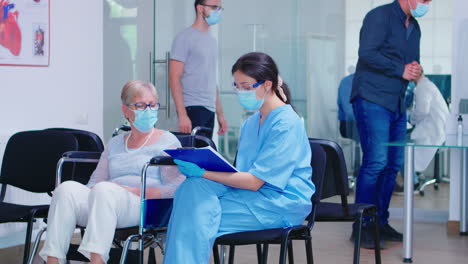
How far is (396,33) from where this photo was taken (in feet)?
16.4

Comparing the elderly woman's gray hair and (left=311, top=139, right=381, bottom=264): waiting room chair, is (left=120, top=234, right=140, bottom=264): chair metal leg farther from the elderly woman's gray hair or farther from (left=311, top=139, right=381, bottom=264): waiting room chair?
(left=311, top=139, right=381, bottom=264): waiting room chair

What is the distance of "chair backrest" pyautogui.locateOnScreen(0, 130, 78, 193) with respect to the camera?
4180 millimetres

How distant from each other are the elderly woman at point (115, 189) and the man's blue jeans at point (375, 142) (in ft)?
5.70

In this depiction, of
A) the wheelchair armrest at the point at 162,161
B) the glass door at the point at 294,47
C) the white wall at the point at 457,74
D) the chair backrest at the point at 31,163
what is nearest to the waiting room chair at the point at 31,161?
the chair backrest at the point at 31,163

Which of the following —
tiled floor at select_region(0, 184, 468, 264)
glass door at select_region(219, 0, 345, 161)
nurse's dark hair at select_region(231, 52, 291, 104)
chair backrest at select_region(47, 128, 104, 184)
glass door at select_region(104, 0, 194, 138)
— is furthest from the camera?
glass door at select_region(219, 0, 345, 161)

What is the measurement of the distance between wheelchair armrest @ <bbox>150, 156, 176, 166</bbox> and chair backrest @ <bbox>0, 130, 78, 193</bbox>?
1.06 meters

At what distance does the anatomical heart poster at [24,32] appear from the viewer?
4723 millimetres

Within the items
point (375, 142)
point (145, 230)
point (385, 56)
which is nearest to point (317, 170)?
point (145, 230)

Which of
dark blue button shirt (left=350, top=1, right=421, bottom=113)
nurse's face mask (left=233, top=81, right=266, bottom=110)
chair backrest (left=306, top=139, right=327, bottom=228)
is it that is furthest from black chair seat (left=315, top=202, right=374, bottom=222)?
dark blue button shirt (left=350, top=1, right=421, bottom=113)

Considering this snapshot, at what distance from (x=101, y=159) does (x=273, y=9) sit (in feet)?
9.17

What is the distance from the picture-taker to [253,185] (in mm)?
3051

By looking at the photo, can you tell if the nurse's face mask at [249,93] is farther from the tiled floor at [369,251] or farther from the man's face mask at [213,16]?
the man's face mask at [213,16]

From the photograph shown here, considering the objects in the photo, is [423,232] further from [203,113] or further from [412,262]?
[203,113]

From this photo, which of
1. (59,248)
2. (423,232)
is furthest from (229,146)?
(59,248)
